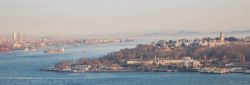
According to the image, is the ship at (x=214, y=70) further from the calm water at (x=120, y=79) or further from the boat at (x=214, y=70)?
the calm water at (x=120, y=79)

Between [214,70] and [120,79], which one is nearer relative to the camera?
[120,79]

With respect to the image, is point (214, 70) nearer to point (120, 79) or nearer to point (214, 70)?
point (214, 70)

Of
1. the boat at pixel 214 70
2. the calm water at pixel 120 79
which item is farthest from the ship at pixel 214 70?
the calm water at pixel 120 79

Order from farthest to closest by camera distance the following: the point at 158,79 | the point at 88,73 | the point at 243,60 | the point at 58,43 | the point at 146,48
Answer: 1. the point at 58,43
2. the point at 146,48
3. the point at 243,60
4. the point at 88,73
5. the point at 158,79

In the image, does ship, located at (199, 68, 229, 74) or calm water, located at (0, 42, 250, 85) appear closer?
calm water, located at (0, 42, 250, 85)

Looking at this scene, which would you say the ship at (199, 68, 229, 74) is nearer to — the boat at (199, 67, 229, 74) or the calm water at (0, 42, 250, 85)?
the boat at (199, 67, 229, 74)

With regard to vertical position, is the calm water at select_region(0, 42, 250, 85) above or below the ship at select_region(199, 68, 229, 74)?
below

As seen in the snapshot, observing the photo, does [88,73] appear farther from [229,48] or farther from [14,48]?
[14,48]

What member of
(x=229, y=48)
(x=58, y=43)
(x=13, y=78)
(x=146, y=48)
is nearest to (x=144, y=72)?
(x=13, y=78)

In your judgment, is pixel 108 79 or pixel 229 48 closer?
pixel 108 79

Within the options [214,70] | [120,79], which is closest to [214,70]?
[214,70]

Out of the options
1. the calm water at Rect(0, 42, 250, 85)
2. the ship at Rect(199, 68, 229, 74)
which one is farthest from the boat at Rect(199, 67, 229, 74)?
the calm water at Rect(0, 42, 250, 85)
